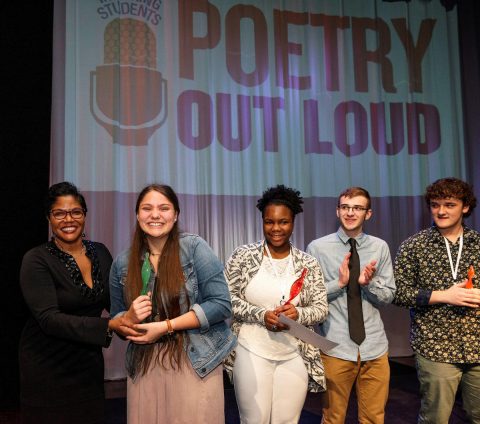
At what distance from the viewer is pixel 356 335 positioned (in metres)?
2.72

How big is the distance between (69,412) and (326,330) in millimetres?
1429

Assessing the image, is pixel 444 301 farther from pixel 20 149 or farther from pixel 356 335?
pixel 20 149

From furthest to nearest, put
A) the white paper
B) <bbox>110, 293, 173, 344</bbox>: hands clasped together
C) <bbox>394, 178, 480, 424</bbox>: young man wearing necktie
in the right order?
1. <bbox>394, 178, 480, 424</bbox>: young man wearing necktie
2. the white paper
3. <bbox>110, 293, 173, 344</bbox>: hands clasped together

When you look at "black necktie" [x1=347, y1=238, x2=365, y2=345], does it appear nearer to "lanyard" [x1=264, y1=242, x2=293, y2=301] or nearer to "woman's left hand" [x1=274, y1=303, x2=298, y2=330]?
"lanyard" [x1=264, y1=242, x2=293, y2=301]

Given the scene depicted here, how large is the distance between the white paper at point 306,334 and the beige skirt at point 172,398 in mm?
404

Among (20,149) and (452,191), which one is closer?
(452,191)

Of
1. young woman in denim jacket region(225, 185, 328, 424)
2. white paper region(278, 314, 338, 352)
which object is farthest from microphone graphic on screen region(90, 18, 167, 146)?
white paper region(278, 314, 338, 352)

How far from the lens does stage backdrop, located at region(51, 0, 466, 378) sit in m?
4.83

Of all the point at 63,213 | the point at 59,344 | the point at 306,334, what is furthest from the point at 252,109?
the point at 59,344

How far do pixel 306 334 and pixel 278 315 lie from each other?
0.49 ft

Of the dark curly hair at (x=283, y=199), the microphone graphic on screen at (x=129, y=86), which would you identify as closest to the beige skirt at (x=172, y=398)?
the dark curly hair at (x=283, y=199)

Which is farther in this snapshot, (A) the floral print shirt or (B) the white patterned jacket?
(A) the floral print shirt

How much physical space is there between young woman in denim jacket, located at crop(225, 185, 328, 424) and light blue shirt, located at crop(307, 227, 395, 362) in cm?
42

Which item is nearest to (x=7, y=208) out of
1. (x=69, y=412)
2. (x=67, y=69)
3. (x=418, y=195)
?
(x=67, y=69)
